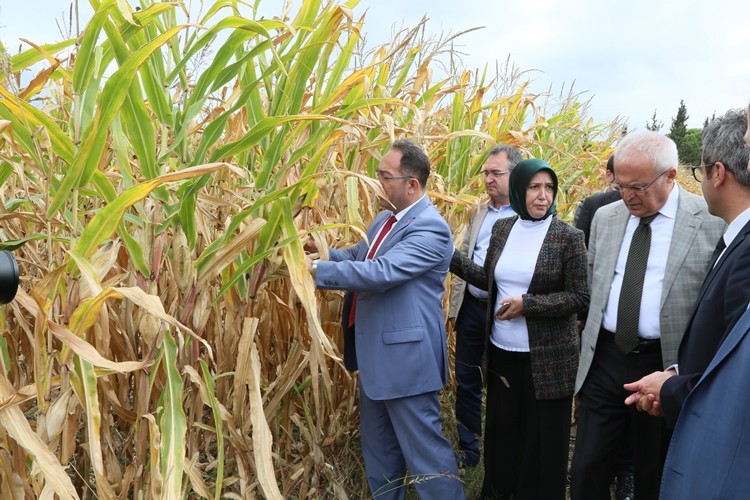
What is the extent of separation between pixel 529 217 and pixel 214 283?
1441mm

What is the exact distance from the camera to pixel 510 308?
2.89 m

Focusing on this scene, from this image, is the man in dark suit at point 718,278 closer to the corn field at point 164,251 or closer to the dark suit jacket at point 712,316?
the dark suit jacket at point 712,316

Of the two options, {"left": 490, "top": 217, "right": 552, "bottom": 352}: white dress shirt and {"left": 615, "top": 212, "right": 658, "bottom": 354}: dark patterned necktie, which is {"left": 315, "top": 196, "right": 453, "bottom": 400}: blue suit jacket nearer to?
{"left": 490, "top": 217, "right": 552, "bottom": 352}: white dress shirt

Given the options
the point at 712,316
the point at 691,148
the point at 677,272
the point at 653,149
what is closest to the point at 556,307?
the point at 677,272

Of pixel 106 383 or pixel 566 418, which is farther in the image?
pixel 566 418

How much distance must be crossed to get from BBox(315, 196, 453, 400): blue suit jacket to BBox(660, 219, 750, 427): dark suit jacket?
97 centimetres

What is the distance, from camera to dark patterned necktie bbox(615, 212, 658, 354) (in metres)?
2.53

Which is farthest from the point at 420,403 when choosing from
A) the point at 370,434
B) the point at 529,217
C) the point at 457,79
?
the point at 457,79

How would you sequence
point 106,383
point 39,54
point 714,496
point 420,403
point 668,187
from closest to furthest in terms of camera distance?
point 714,496 → point 39,54 → point 106,383 → point 668,187 → point 420,403

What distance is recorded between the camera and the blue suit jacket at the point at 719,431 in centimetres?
135

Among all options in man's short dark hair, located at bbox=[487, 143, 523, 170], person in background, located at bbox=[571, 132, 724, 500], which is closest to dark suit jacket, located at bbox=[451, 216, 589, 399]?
person in background, located at bbox=[571, 132, 724, 500]

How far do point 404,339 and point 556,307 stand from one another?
2.12 feet

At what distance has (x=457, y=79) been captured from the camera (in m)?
4.04

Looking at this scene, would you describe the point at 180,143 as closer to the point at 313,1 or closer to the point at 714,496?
the point at 313,1
